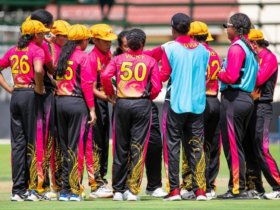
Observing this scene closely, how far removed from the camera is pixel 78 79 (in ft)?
25.9

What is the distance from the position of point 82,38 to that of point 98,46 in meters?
0.62

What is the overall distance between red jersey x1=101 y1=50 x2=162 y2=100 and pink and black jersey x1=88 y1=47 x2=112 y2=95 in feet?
1.51

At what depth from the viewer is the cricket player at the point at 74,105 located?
7.83 meters

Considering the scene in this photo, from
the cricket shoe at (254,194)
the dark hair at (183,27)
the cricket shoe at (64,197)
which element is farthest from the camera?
the cricket shoe at (254,194)

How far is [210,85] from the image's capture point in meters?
8.41

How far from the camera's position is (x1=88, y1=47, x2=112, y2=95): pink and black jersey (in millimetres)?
8328

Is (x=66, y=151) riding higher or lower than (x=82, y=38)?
lower

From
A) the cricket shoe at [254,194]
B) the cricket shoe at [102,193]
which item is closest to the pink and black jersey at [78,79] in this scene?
the cricket shoe at [102,193]

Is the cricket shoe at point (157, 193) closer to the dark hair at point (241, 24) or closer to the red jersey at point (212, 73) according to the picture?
the red jersey at point (212, 73)

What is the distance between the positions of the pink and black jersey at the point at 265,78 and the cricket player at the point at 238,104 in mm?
310

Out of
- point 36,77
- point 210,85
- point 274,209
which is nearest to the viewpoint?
point 274,209

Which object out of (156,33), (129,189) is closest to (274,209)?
(129,189)

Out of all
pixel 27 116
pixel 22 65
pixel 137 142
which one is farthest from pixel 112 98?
pixel 22 65

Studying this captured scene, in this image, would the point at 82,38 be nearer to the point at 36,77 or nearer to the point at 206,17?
the point at 36,77
